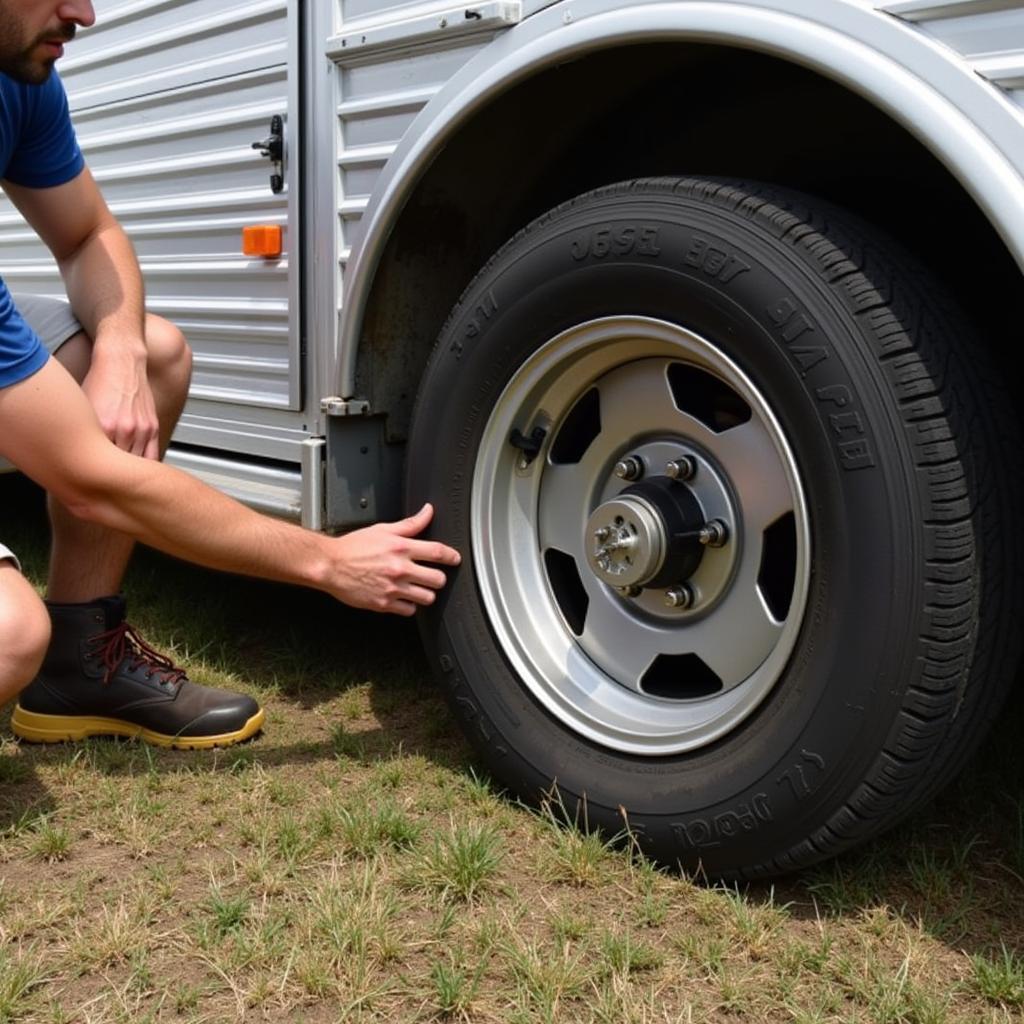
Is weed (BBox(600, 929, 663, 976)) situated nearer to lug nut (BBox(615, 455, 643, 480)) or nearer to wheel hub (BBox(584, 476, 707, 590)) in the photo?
wheel hub (BBox(584, 476, 707, 590))

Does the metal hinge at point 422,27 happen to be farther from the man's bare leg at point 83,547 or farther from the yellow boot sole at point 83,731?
the yellow boot sole at point 83,731

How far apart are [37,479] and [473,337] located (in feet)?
2.61

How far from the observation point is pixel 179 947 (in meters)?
1.76

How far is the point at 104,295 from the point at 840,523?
63.0 inches

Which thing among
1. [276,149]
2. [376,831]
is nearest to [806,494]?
[376,831]

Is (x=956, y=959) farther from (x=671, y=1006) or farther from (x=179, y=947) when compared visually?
(x=179, y=947)

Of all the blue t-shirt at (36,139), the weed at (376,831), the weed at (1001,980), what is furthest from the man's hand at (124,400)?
the weed at (1001,980)

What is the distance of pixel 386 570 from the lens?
2.25 meters

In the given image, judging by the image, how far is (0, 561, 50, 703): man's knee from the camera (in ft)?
6.72

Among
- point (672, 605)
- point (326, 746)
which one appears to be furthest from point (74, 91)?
point (672, 605)

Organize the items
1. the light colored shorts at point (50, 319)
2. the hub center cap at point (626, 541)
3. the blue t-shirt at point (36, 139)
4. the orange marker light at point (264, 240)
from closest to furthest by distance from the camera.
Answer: the hub center cap at point (626, 541) → the blue t-shirt at point (36, 139) → the light colored shorts at point (50, 319) → the orange marker light at point (264, 240)

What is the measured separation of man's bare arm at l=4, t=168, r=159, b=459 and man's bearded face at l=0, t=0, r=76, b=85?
467 millimetres

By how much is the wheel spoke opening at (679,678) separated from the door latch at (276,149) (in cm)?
127

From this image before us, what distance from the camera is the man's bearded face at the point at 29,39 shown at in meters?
2.09
